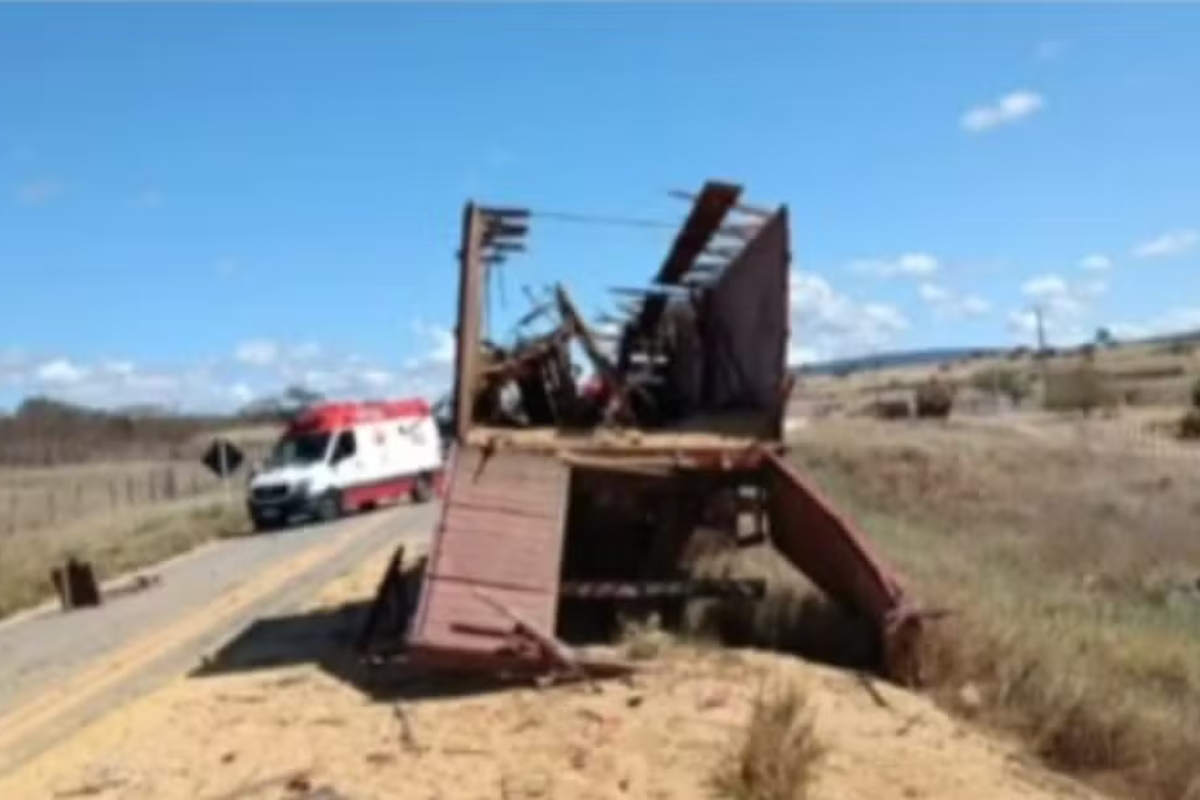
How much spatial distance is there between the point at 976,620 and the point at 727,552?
5119 mm

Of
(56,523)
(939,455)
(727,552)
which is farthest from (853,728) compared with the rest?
(56,523)

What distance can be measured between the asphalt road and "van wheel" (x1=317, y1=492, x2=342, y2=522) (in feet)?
33.2

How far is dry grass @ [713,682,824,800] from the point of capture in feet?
35.0

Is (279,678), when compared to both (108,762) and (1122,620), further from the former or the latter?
(1122,620)

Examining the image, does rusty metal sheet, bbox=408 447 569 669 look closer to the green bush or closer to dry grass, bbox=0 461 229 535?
dry grass, bbox=0 461 229 535

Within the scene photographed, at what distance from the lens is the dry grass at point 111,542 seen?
36188 millimetres

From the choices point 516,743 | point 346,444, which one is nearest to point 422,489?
point 346,444

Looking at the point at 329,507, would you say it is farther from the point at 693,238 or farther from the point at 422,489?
the point at 693,238

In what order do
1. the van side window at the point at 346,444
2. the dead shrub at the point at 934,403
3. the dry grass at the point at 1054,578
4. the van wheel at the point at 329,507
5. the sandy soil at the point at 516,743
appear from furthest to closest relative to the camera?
the dead shrub at the point at 934,403, the van side window at the point at 346,444, the van wheel at the point at 329,507, the dry grass at the point at 1054,578, the sandy soil at the point at 516,743

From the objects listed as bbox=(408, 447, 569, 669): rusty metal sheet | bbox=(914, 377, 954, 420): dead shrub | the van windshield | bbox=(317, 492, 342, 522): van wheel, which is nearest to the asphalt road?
bbox=(408, 447, 569, 669): rusty metal sheet

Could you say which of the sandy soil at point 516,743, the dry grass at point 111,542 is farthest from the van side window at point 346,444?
the sandy soil at point 516,743

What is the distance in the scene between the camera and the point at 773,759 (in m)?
10.9

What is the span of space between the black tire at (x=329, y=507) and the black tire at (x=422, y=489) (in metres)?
4.29

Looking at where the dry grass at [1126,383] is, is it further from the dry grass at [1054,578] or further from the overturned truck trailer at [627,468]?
the overturned truck trailer at [627,468]
